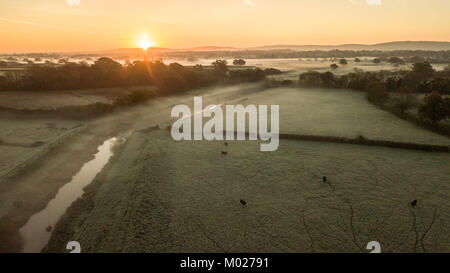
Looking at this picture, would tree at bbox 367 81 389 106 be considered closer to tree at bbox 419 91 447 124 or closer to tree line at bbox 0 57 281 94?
tree at bbox 419 91 447 124

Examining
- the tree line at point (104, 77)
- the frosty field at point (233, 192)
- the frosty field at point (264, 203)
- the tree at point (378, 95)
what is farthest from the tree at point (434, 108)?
the tree line at point (104, 77)

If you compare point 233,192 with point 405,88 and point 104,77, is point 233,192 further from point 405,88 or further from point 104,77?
point 104,77

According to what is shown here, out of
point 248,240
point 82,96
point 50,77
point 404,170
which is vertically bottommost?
point 248,240

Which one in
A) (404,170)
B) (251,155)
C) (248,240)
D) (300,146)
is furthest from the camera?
(300,146)

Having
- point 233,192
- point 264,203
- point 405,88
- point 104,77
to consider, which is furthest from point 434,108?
point 104,77

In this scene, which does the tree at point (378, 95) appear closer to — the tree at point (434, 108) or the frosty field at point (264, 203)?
the tree at point (434, 108)

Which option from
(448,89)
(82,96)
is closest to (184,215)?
(82,96)

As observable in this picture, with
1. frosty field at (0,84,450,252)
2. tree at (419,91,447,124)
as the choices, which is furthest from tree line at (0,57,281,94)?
tree at (419,91,447,124)

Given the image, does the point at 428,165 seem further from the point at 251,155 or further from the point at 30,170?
the point at 30,170

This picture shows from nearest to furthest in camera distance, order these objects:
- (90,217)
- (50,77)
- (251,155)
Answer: (90,217) < (251,155) < (50,77)
